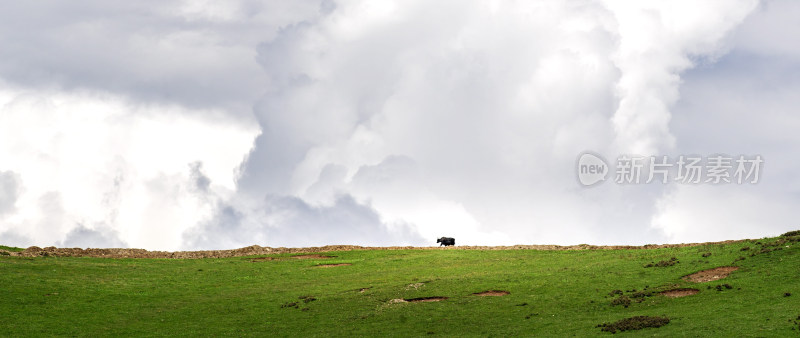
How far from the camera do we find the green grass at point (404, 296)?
41594 mm

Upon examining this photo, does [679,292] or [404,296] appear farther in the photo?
[404,296]

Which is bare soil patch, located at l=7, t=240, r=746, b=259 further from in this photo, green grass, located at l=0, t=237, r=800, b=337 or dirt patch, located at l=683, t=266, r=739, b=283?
dirt patch, located at l=683, t=266, r=739, b=283

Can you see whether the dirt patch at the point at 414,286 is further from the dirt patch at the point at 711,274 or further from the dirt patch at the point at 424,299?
the dirt patch at the point at 711,274

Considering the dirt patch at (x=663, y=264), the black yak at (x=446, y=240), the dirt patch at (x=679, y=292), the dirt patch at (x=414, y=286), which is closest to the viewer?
the dirt patch at (x=679, y=292)

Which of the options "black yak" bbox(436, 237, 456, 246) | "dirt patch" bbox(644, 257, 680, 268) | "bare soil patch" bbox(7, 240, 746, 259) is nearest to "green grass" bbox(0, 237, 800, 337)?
"dirt patch" bbox(644, 257, 680, 268)

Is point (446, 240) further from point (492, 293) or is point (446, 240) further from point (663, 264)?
point (663, 264)

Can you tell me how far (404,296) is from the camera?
5078cm

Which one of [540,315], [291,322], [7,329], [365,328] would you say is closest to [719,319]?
[540,315]

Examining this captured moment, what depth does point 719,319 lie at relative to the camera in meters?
38.1

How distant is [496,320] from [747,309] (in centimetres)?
1454

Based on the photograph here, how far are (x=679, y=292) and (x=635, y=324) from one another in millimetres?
9118

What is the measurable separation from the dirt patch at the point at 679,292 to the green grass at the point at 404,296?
0.69 m

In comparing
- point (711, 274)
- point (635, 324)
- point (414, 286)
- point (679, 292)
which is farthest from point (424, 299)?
point (711, 274)

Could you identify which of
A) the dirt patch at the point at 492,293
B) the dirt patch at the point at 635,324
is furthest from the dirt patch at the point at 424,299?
the dirt patch at the point at 635,324
